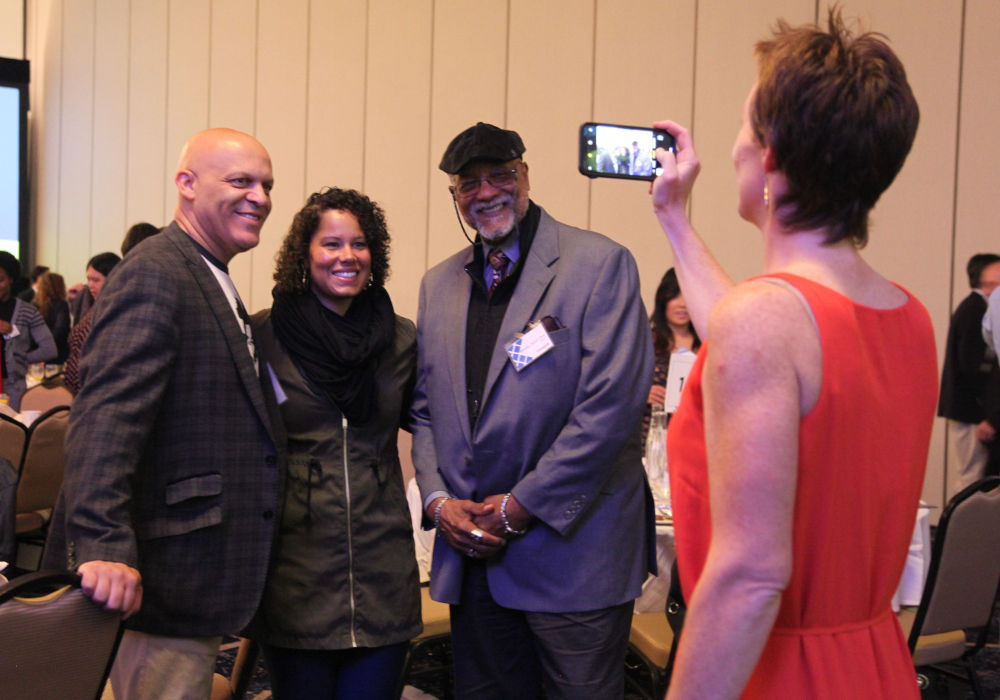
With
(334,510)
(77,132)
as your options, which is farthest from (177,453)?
(77,132)

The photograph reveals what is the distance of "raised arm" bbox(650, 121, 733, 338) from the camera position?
4.05 ft

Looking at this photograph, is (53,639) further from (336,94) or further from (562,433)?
(336,94)

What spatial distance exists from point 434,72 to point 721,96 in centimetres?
247

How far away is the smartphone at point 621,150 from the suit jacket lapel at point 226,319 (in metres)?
0.77

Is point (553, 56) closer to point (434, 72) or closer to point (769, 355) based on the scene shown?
point (434, 72)

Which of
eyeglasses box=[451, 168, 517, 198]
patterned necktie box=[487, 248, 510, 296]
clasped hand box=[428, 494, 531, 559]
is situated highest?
eyeglasses box=[451, 168, 517, 198]

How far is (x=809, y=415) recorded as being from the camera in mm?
851

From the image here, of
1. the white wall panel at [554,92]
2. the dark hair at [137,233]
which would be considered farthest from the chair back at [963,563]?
the white wall panel at [554,92]

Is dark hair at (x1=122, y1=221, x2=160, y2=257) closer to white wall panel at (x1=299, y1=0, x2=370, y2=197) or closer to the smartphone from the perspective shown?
the smartphone

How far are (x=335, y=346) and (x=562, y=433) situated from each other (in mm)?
537

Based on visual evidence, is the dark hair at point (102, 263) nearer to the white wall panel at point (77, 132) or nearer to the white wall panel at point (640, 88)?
the white wall panel at point (640, 88)

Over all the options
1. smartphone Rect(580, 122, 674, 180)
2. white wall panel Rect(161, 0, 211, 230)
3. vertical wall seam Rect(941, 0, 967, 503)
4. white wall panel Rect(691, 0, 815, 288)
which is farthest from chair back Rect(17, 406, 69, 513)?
white wall panel Rect(161, 0, 211, 230)

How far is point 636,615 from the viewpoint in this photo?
10.0 feet

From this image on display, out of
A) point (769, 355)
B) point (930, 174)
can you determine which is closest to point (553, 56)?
point (930, 174)
